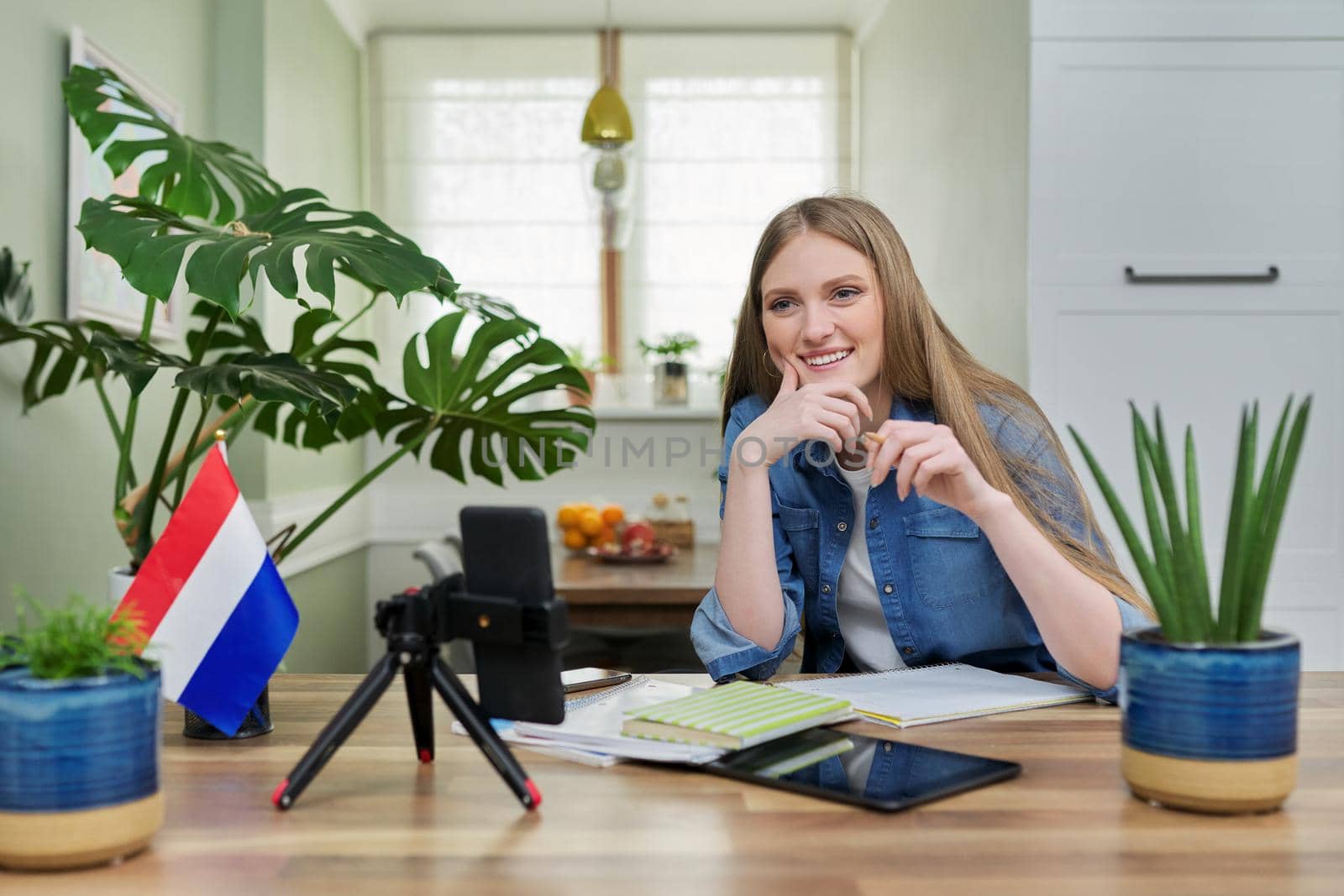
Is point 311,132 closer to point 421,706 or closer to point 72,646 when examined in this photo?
point 421,706

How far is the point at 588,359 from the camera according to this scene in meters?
4.71

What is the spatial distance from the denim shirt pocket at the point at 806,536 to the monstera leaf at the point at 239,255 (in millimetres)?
560

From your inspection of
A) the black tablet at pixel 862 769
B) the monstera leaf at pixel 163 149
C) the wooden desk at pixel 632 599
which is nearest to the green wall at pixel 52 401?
the monstera leaf at pixel 163 149

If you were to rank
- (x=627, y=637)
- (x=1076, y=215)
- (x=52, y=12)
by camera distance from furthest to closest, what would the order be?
(x=627, y=637)
(x=1076, y=215)
(x=52, y=12)

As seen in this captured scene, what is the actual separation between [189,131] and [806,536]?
238cm

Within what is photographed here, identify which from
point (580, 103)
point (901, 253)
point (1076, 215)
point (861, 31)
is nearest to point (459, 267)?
point (580, 103)

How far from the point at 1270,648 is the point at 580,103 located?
4286mm

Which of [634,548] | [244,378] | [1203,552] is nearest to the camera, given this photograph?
[1203,552]

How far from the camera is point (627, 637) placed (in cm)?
310

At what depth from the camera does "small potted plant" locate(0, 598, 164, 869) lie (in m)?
0.75

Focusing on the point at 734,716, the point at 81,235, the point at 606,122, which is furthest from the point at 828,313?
the point at 606,122

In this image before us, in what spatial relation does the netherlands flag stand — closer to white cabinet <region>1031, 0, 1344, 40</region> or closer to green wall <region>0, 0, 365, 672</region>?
green wall <region>0, 0, 365, 672</region>

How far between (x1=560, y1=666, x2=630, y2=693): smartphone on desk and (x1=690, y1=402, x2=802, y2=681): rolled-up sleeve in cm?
13

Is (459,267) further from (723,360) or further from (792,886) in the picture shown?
(792,886)
